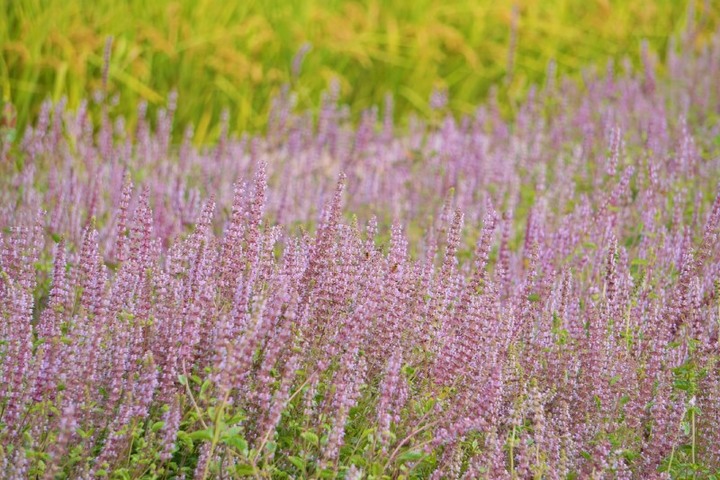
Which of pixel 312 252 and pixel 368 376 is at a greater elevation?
pixel 312 252

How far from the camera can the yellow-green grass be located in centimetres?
768

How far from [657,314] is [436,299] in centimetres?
92

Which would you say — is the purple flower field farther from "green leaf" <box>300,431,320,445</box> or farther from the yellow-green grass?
the yellow-green grass

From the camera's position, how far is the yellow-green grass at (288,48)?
7680mm

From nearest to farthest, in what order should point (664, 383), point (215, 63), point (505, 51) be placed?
1. point (664, 383)
2. point (215, 63)
3. point (505, 51)

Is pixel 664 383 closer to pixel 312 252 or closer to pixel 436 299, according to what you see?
pixel 436 299

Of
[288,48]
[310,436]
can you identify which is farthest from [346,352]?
[288,48]

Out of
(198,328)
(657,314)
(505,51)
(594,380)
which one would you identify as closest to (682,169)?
(657,314)

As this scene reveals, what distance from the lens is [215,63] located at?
807cm

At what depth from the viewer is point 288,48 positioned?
8719mm

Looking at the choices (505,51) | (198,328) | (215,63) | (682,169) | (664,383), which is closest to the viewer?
(198,328)

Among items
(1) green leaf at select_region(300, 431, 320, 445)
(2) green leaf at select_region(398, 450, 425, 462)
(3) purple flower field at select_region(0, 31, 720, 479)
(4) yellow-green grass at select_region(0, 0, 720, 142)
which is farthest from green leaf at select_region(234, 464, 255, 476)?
(4) yellow-green grass at select_region(0, 0, 720, 142)

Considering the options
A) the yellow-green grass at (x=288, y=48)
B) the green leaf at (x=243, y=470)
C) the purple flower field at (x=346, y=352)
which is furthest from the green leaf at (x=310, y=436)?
the yellow-green grass at (x=288, y=48)

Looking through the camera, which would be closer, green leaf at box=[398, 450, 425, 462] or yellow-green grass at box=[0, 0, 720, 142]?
green leaf at box=[398, 450, 425, 462]
